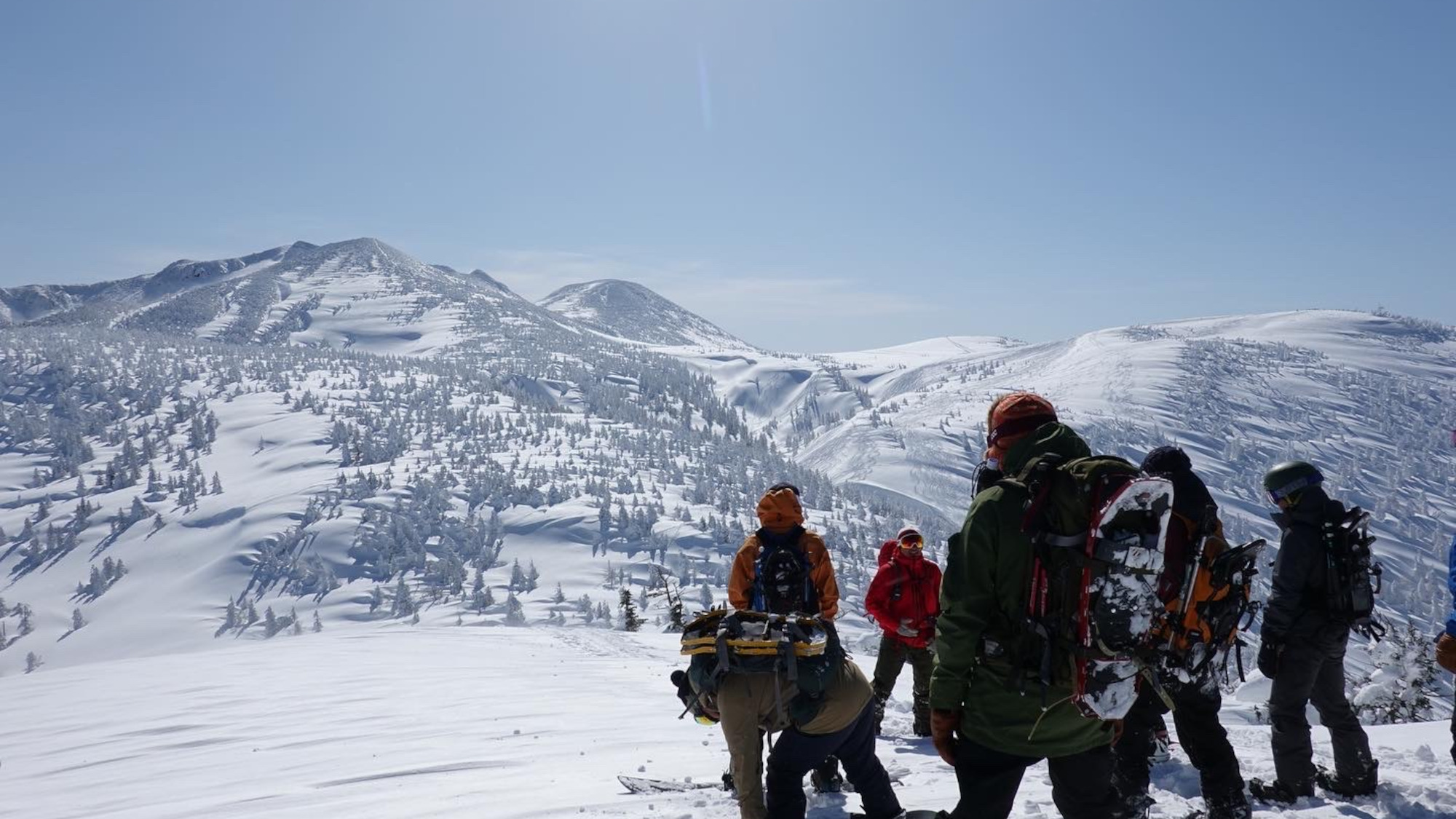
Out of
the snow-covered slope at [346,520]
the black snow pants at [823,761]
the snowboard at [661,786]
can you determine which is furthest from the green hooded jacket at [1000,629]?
the snow-covered slope at [346,520]

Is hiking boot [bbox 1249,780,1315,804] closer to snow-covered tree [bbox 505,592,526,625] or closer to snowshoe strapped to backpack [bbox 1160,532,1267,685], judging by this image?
snowshoe strapped to backpack [bbox 1160,532,1267,685]

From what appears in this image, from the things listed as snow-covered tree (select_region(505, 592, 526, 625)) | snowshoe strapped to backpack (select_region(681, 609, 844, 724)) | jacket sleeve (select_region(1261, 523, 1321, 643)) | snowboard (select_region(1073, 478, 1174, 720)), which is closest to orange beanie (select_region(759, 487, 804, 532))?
snowshoe strapped to backpack (select_region(681, 609, 844, 724))

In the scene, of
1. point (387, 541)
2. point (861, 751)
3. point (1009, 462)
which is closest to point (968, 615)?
point (1009, 462)

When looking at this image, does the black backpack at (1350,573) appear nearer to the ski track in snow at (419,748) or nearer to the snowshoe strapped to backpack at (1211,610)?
the snowshoe strapped to backpack at (1211,610)

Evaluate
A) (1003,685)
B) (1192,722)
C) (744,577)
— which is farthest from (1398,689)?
(1003,685)

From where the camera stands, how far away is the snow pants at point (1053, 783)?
3.79 m

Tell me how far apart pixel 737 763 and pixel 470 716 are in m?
7.69

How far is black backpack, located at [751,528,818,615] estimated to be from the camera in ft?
21.5

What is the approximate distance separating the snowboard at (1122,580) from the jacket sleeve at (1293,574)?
125 inches

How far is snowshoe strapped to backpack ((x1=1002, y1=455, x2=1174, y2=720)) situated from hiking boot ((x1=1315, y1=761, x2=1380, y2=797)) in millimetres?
3902

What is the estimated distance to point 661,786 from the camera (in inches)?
265

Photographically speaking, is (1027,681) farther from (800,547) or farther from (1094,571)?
(800,547)

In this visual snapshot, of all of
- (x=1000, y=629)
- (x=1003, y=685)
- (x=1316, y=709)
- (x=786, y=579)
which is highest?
(x=1000, y=629)

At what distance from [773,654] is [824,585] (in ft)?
7.25
